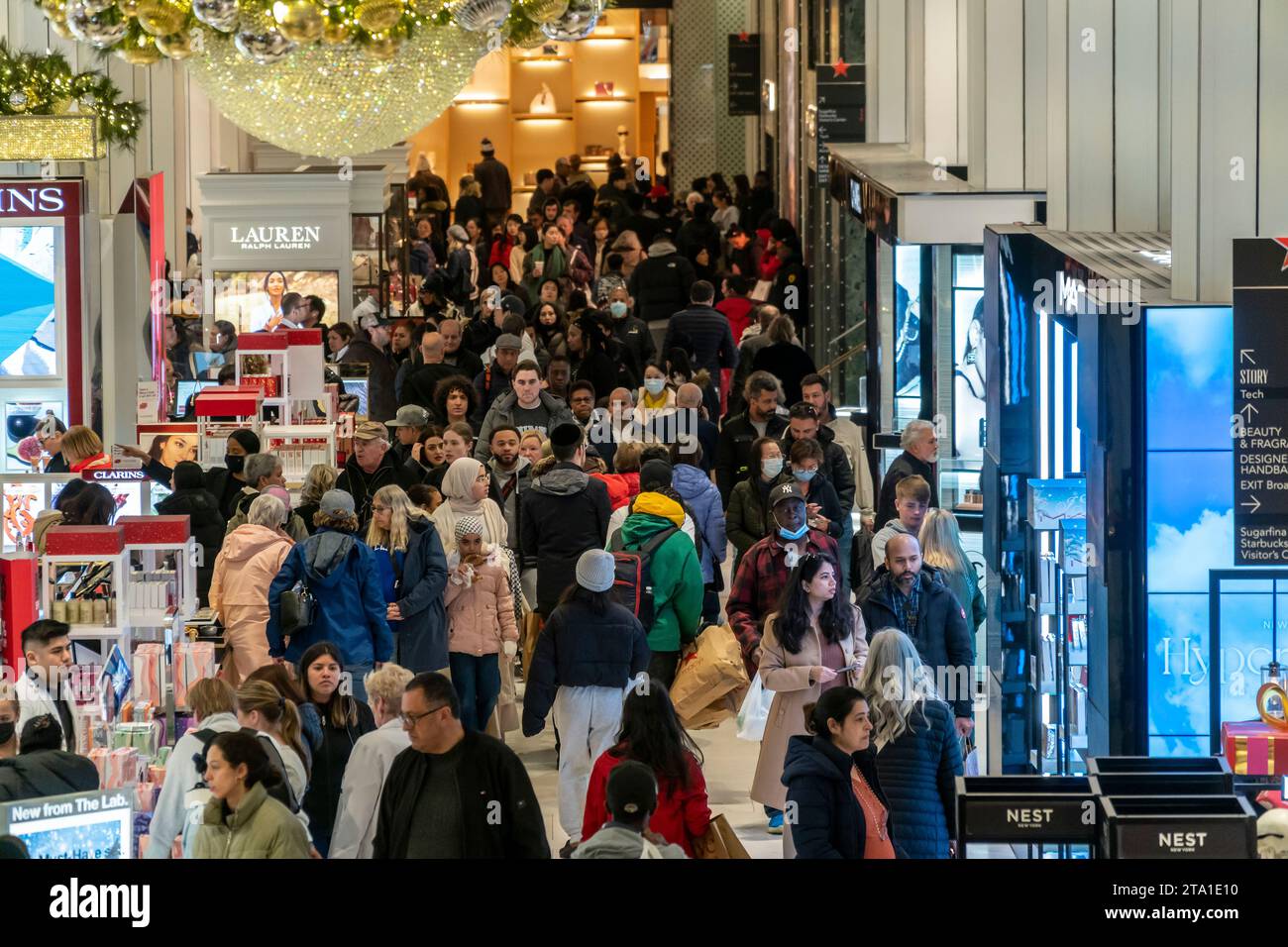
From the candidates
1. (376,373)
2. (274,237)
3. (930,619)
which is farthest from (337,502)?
(274,237)

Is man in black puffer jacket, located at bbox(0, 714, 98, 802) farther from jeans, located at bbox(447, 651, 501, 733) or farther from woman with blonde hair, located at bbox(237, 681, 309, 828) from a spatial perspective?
jeans, located at bbox(447, 651, 501, 733)

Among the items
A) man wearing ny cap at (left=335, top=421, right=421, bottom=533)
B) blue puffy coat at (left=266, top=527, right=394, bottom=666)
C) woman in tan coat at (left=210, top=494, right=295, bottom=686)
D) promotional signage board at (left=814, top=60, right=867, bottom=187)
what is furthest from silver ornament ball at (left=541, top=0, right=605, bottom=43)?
promotional signage board at (left=814, top=60, right=867, bottom=187)

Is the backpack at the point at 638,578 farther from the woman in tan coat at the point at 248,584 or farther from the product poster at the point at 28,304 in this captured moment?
the product poster at the point at 28,304

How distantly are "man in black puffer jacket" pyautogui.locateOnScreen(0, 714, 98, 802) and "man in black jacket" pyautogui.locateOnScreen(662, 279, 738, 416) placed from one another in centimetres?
980

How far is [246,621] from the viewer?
9312 mm

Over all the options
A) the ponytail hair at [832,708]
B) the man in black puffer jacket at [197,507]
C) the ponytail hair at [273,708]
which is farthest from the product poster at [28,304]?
the ponytail hair at [832,708]

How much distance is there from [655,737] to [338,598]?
8.76 ft

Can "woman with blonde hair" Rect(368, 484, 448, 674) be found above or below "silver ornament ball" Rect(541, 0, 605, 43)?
below

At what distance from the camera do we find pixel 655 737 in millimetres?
6609

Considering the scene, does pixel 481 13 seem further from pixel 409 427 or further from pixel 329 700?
pixel 329 700

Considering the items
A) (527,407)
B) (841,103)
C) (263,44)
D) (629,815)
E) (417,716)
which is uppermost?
(841,103)

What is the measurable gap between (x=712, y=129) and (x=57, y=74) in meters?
19.3

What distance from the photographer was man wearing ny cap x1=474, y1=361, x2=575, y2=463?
1202 centimetres

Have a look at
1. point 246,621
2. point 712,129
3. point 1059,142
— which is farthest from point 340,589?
point 712,129
